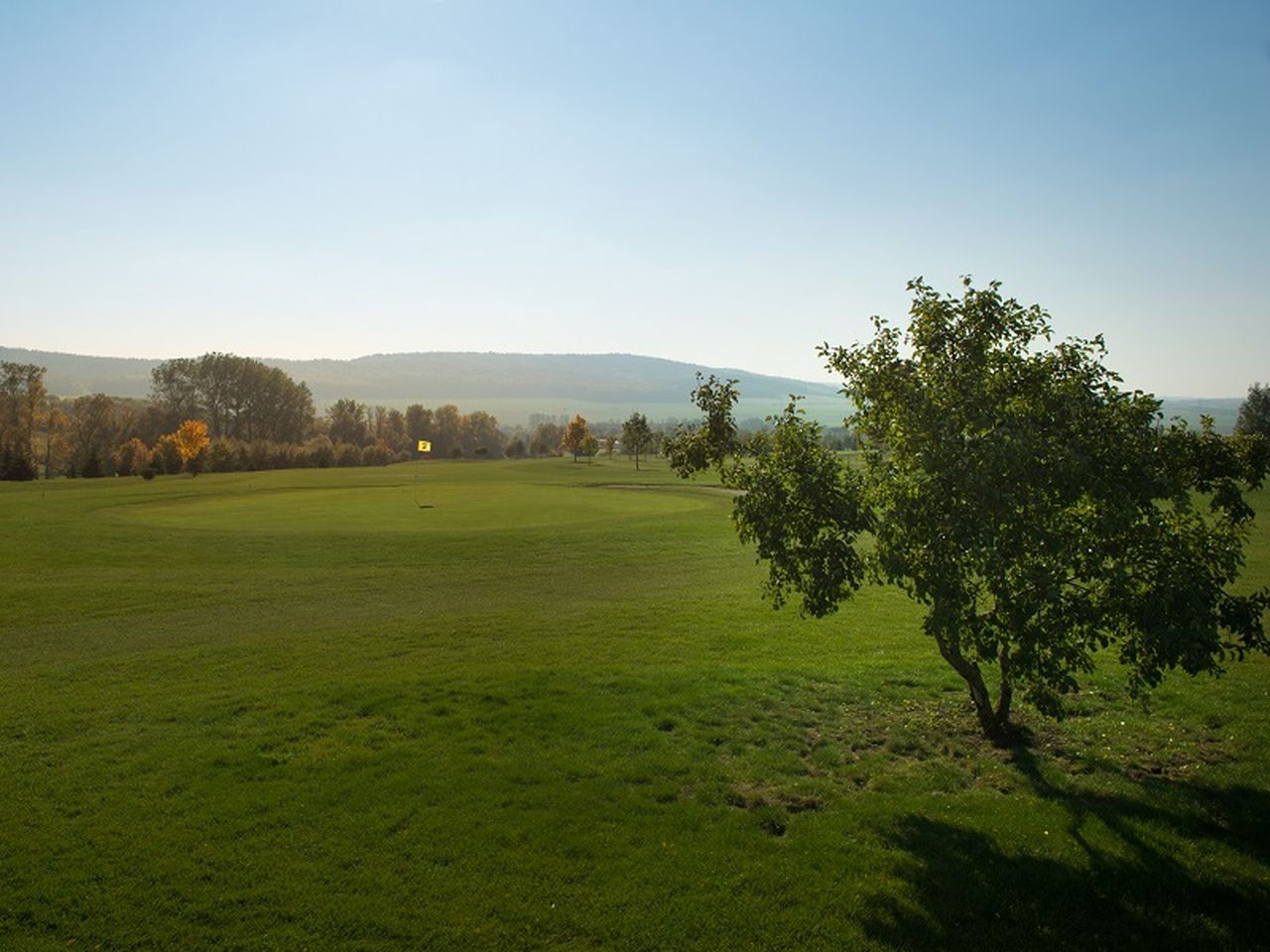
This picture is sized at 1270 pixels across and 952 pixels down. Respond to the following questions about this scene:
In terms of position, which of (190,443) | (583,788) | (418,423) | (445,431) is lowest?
(583,788)

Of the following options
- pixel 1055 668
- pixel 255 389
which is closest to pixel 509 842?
pixel 1055 668

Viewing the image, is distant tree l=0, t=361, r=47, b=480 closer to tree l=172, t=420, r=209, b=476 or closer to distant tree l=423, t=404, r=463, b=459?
tree l=172, t=420, r=209, b=476

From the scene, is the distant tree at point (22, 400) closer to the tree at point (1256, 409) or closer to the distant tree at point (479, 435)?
the distant tree at point (479, 435)

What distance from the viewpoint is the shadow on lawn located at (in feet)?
33.1

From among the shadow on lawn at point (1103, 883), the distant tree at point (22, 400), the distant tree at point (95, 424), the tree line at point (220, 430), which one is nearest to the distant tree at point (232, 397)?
the tree line at point (220, 430)

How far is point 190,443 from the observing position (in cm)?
10700

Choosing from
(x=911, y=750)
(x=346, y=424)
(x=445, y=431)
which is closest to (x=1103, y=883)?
(x=911, y=750)

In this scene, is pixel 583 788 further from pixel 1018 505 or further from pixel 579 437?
pixel 579 437

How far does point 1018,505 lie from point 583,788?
9238 mm

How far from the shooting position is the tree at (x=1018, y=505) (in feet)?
40.1

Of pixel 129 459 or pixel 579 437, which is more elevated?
pixel 579 437

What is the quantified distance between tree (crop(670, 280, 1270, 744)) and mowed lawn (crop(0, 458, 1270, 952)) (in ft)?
8.74

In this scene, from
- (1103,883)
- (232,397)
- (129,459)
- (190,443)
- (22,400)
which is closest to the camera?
(1103,883)

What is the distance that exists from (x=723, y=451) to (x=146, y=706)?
48.2ft
